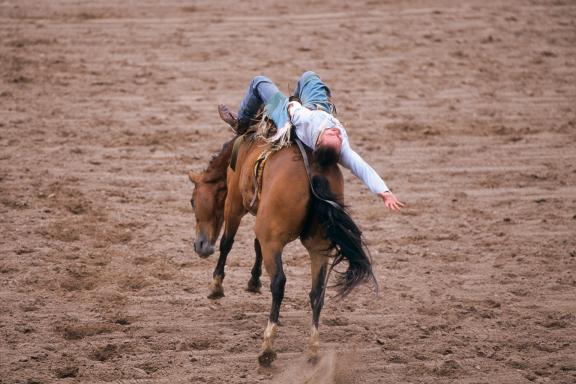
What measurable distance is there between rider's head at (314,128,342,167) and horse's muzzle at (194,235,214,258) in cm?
138

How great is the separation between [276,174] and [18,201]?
3400 millimetres

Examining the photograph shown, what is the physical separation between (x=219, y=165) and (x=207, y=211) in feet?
1.14

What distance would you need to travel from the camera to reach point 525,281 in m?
6.72

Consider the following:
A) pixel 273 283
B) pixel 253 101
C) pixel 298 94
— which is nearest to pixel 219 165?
pixel 253 101

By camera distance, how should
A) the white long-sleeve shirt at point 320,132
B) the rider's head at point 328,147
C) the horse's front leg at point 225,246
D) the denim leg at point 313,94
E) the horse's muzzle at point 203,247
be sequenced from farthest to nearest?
1. the horse's muzzle at point 203,247
2. the horse's front leg at point 225,246
3. the denim leg at point 313,94
4. the white long-sleeve shirt at point 320,132
5. the rider's head at point 328,147

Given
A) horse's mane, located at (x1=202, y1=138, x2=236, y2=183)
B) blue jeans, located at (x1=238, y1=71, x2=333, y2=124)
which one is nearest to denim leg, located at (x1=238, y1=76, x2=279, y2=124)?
blue jeans, located at (x1=238, y1=71, x2=333, y2=124)

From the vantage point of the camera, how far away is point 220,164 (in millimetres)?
6316

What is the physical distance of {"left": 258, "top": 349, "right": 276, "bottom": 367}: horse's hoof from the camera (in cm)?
533

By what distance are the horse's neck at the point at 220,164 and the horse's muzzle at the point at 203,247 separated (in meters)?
0.45

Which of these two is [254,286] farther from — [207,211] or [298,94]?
[298,94]

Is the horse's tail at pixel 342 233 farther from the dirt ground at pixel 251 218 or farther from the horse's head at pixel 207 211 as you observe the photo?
the horse's head at pixel 207 211

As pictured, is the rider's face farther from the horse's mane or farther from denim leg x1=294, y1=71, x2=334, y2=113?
the horse's mane

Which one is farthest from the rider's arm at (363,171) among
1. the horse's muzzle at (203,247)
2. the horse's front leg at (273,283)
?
the horse's muzzle at (203,247)

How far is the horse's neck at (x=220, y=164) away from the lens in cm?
630
